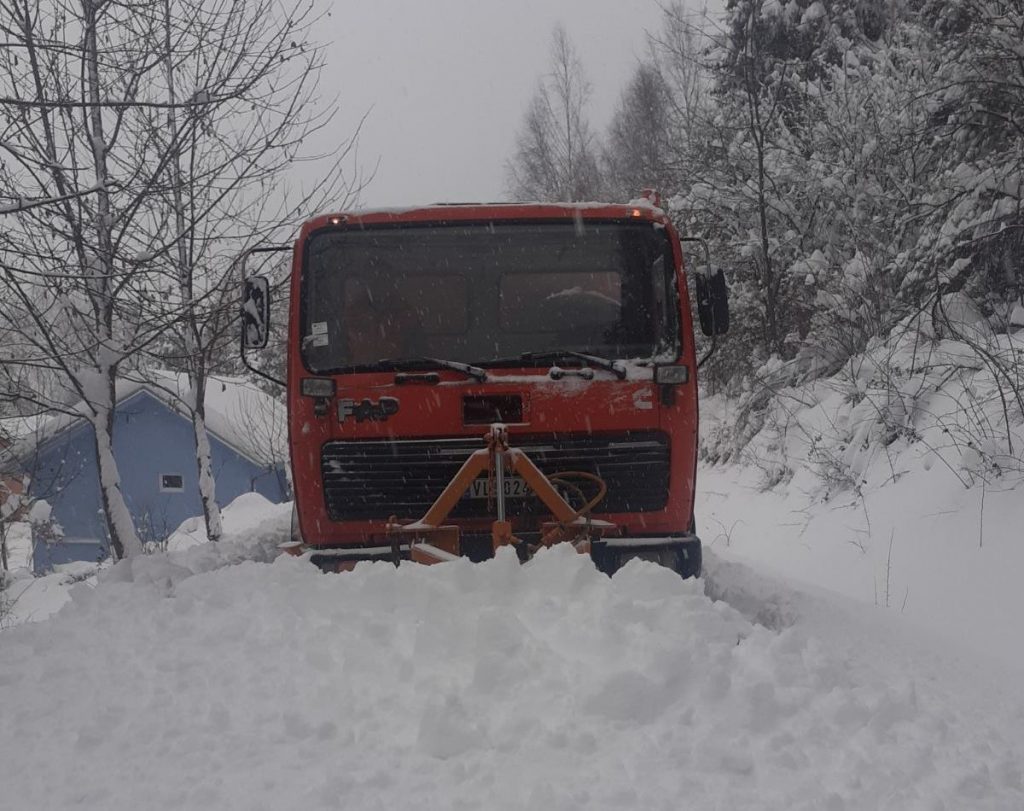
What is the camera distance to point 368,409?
5031 mm

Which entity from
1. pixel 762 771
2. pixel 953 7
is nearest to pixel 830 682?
pixel 762 771

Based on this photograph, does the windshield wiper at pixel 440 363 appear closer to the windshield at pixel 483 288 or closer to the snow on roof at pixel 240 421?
the windshield at pixel 483 288

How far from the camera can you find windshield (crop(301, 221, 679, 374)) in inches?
206

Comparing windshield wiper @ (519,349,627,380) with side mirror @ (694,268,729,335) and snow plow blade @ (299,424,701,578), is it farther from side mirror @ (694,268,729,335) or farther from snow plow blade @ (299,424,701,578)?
side mirror @ (694,268,729,335)

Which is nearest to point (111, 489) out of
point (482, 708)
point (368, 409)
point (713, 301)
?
point (368, 409)

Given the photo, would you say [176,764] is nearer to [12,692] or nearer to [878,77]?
[12,692]

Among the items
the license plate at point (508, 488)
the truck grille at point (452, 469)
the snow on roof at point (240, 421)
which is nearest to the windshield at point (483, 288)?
the truck grille at point (452, 469)

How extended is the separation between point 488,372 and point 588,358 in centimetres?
54

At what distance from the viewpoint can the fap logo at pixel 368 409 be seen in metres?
5.01

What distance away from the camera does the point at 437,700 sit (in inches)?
122

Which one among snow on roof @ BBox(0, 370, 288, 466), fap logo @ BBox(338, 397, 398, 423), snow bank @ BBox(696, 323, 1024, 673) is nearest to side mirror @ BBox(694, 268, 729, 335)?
fap logo @ BBox(338, 397, 398, 423)

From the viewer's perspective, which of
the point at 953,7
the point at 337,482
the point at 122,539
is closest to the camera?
the point at 337,482

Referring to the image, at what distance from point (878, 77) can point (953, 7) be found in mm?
5516

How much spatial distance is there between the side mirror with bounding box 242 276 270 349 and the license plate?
145 cm
